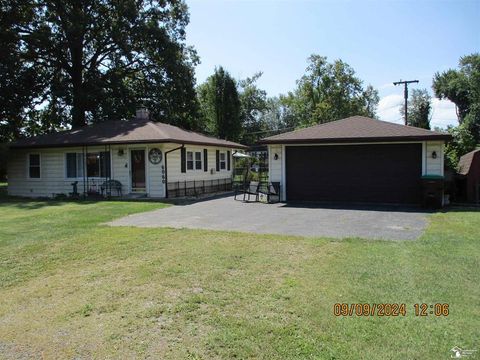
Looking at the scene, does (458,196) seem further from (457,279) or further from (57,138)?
(57,138)

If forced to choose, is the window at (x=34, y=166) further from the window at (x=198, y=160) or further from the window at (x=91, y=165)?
the window at (x=198, y=160)

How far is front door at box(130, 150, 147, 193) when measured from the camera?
17234 millimetres

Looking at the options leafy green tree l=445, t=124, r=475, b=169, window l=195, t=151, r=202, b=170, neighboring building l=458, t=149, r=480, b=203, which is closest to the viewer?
neighboring building l=458, t=149, r=480, b=203

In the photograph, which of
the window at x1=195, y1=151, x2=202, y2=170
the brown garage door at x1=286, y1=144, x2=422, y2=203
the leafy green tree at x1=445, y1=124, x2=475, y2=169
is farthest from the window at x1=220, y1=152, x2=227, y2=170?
the leafy green tree at x1=445, y1=124, x2=475, y2=169

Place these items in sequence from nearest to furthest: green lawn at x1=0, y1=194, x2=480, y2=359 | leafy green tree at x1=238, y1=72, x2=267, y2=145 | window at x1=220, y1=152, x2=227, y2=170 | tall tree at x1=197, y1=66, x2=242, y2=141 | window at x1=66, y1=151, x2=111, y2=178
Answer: green lawn at x1=0, y1=194, x2=480, y2=359 < window at x1=66, y1=151, x2=111, y2=178 < window at x1=220, y1=152, x2=227, y2=170 < tall tree at x1=197, y1=66, x2=242, y2=141 < leafy green tree at x1=238, y1=72, x2=267, y2=145

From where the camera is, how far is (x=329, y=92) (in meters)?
48.3

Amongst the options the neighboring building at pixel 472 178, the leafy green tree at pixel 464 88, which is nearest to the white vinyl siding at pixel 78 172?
the neighboring building at pixel 472 178

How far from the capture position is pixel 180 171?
17922mm

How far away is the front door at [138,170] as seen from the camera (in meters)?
17.2

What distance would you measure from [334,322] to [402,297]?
41.7 inches

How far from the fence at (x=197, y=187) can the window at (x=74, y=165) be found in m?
4.56

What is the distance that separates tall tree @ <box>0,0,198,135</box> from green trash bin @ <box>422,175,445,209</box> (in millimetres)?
18551

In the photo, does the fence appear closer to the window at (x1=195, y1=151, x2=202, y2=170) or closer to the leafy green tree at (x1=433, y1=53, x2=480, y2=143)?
the window at (x1=195, y1=151, x2=202, y2=170)

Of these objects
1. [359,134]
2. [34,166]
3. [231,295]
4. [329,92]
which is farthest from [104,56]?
[329,92]
